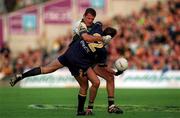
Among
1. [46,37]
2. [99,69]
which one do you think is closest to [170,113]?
[99,69]

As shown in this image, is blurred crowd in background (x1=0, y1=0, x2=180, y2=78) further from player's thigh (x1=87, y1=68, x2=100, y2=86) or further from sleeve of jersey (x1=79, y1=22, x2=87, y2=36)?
sleeve of jersey (x1=79, y1=22, x2=87, y2=36)

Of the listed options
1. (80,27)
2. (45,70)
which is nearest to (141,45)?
(45,70)

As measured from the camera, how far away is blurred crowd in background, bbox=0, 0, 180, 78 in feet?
102

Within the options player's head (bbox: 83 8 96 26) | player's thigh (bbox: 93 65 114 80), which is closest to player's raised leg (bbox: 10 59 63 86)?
player's thigh (bbox: 93 65 114 80)

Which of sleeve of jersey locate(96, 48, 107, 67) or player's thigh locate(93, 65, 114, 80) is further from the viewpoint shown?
player's thigh locate(93, 65, 114, 80)

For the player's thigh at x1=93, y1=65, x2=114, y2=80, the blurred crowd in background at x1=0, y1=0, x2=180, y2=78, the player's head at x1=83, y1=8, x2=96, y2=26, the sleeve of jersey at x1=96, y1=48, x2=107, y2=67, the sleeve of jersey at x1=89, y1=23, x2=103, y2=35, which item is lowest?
the blurred crowd in background at x1=0, y1=0, x2=180, y2=78

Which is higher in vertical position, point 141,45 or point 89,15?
point 89,15

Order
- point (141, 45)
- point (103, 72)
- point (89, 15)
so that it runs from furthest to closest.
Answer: point (141, 45), point (103, 72), point (89, 15)

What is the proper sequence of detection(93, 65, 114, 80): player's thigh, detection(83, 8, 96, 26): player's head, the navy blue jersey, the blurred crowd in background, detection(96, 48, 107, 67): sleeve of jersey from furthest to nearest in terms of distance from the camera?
1. the blurred crowd in background
2. detection(93, 65, 114, 80): player's thigh
3. detection(96, 48, 107, 67): sleeve of jersey
4. the navy blue jersey
5. detection(83, 8, 96, 26): player's head

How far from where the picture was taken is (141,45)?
3178 cm

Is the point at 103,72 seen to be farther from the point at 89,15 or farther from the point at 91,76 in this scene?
the point at 89,15

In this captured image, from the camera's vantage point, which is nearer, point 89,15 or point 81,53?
point 89,15

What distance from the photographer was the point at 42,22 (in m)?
34.7

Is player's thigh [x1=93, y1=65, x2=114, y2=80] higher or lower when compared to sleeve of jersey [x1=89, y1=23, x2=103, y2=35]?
lower
